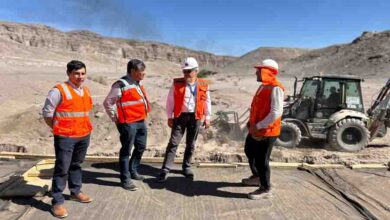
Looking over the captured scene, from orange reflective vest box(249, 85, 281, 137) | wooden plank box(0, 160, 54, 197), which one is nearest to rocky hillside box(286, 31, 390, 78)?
orange reflective vest box(249, 85, 281, 137)

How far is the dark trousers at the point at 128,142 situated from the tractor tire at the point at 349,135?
6.37 meters

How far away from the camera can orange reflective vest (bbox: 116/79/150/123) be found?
5559mm

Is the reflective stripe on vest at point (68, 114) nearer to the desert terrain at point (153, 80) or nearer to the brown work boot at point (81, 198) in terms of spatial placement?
the brown work boot at point (81, 198)

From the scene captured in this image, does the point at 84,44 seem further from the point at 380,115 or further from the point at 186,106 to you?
the point at 186,106

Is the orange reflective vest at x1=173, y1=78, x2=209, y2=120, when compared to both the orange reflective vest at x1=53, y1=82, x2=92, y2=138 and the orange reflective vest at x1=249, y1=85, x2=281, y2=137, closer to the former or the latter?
the orange reflective vest at x1=249, y1=85, x2=281, y2=137

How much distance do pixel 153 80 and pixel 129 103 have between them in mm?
31254

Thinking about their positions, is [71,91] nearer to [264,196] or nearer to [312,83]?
[264,196]

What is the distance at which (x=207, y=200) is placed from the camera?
5.45 meters

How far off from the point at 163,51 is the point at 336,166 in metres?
117

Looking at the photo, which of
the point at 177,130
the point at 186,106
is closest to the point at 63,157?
the point at 177,130

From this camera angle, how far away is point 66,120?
15.6 feet

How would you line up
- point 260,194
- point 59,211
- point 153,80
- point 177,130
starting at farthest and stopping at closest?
point 153,80 < point 177,130 < point 260,194 < point 59,211

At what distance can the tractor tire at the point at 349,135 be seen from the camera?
10883mm

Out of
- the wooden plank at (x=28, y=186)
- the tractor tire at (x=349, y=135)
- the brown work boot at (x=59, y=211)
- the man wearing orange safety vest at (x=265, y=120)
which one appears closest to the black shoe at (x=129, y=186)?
the wooden plank at (x=28, y=186)
